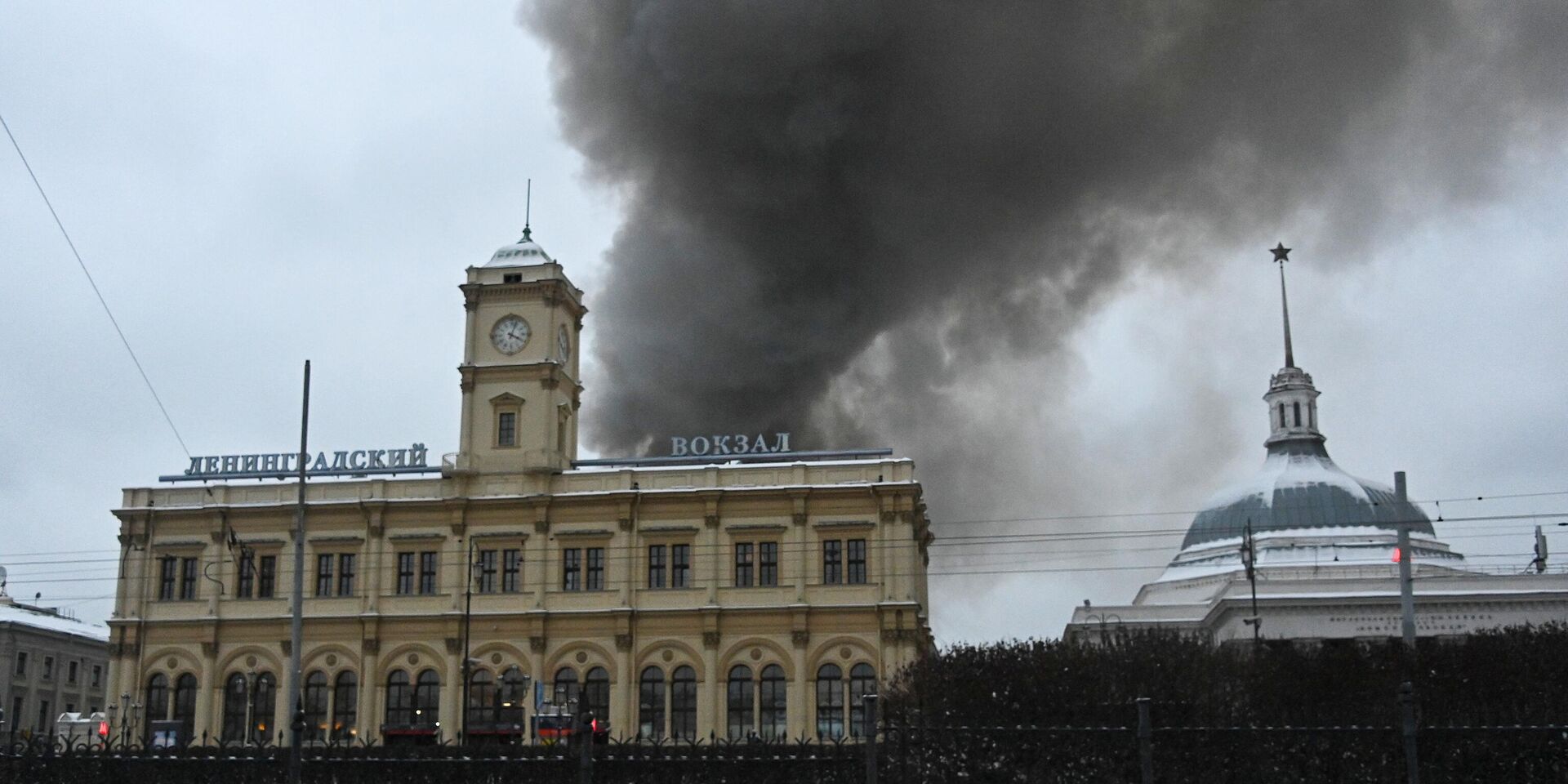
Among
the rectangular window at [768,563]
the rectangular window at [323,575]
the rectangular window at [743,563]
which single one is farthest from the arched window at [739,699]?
the rectangular window at [323,575]

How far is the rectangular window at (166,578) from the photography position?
69312 mm

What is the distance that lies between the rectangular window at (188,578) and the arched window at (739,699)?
23.5m

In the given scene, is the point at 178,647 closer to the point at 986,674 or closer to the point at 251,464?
the point at 251,464

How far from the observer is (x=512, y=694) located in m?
65.5

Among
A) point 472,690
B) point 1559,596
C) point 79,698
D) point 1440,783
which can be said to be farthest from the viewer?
point 79,698

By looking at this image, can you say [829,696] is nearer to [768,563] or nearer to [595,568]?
[768,563]

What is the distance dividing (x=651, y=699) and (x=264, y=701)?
16.2m

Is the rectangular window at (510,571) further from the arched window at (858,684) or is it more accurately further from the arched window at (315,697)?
the arched window at (858,684)

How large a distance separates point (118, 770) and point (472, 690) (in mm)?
40977

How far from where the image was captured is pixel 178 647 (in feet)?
224

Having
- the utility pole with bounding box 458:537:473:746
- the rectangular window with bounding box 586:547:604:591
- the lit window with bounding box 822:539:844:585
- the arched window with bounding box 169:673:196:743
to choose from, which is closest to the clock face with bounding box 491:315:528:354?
the utility pole with bounding box 458:537:473:746

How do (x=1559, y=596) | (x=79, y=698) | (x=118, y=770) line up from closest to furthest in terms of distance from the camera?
(x=118, y=770)
(x=1559, y=596)
(x=79, y=698)

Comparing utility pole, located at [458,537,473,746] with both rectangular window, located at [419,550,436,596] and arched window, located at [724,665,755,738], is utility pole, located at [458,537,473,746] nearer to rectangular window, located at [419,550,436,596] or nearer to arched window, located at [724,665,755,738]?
rectangular window, located at [419,550,436,596]

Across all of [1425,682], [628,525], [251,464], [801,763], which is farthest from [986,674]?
[251,464]
